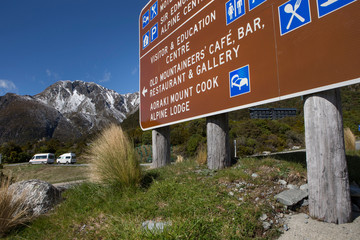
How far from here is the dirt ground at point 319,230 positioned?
2295mm

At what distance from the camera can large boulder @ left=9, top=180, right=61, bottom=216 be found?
3.87m

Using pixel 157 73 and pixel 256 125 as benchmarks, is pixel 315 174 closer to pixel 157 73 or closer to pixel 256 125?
pixel 157 73

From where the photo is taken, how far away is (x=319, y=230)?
2418 mm

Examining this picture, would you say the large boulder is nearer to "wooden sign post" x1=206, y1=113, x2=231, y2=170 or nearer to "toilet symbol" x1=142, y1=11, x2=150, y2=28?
"wooden sign post" x1=206, y1=113, x2=231, y2=170

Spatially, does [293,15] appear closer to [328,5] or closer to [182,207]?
[328,5]

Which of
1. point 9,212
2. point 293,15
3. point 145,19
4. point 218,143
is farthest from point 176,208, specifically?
point 145,19

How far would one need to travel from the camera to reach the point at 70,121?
6403 inches

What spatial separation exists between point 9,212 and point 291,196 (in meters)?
4.00

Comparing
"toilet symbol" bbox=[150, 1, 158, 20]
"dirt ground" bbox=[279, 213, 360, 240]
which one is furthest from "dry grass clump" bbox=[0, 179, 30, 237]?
"toilet symbol" bbox=[150, 1, 158, 20]

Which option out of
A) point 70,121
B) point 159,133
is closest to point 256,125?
point 159,133

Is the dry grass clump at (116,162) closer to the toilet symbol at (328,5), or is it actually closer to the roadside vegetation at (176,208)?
the roadside vegetation at (176,208)

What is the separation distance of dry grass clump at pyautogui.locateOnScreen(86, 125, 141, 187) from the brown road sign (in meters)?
1.66

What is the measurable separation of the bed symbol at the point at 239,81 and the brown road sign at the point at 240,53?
2 centimetres

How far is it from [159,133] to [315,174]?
442cm
